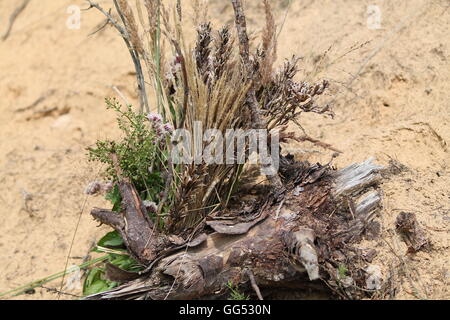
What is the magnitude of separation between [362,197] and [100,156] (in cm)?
108

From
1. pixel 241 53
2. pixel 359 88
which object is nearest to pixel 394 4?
pixel 359 88

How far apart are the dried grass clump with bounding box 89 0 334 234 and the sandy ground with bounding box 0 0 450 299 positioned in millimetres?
234

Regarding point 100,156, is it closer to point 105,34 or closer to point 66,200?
point 66,200

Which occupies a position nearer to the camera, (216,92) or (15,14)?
(216,92)

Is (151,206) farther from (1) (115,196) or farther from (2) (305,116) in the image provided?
(2) (305,116)

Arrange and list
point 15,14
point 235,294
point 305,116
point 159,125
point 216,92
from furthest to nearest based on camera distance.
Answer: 1. point 15,14
2. point 305,116
3. point 159,125
4. point 216,92
5. point 235,294

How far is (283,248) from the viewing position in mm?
2070

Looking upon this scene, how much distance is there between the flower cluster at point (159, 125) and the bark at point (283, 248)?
1.33ft

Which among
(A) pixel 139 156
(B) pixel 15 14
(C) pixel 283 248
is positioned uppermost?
(B) pixel 15 14

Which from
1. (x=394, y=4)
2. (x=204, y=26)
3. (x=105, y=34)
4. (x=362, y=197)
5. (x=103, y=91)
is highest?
(x=105, y=34)

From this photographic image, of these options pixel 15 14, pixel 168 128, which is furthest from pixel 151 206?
pixel 15 14

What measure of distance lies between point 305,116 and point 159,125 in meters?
1.02

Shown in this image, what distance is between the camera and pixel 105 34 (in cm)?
403

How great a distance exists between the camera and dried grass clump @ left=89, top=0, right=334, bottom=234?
2.17m
